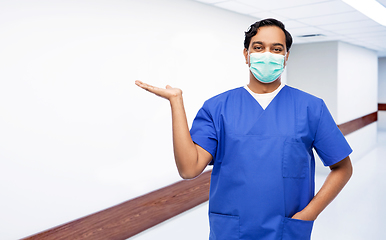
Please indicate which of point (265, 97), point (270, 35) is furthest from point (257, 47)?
point (265, 97)

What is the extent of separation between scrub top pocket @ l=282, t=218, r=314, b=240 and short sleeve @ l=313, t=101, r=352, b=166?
0.25 meters

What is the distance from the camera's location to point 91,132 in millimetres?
2729

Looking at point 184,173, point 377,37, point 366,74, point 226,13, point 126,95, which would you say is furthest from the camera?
point 366,74

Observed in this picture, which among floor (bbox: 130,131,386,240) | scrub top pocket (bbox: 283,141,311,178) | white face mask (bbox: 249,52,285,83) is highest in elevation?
white face mask (bbox: 249,52,285,83)

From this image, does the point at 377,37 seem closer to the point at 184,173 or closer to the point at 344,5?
the point at 344,5

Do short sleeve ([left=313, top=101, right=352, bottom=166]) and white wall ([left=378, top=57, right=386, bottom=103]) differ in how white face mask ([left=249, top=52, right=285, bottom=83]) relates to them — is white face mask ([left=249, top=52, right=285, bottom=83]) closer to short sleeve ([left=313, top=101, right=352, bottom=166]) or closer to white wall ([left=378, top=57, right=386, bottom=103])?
short sleeve ([left=313, top=101, right=352, bottom=166])

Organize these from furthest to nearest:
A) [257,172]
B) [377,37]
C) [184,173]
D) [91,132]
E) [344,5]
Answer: [377,37] < [344,5] < [91,132] < [257,172] < [184,173]

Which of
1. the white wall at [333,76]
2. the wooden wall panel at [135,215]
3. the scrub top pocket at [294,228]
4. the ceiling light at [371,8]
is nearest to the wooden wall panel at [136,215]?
the wooden wall panel at [135,215]

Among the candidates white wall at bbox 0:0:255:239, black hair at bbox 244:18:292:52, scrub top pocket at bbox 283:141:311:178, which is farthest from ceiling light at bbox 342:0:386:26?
scrub top pocket at bbox 283:141:311:178

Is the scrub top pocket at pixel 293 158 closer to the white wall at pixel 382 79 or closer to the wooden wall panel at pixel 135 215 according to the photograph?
the wooden wall panel at pixel 135 215

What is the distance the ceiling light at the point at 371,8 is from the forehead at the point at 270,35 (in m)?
2.88

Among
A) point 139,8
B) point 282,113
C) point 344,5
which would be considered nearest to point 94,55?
point 139,8

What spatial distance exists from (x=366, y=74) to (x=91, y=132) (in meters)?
8.53

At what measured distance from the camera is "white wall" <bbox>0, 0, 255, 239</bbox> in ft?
7.34
